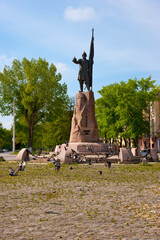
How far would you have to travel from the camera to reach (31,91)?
44906 mm

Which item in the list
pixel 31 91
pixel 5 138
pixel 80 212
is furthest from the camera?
pixel 5 138

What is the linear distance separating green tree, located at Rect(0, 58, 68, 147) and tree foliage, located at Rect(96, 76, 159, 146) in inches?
318

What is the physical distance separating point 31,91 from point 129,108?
15.2 meters

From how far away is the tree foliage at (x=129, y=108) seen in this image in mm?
45156

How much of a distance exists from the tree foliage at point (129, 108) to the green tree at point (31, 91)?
8075 millimetres

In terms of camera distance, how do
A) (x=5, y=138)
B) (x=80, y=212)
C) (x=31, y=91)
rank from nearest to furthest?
1. (x=80, y=212)
2. (x=31, y=91)
3. (x=5, y=138)

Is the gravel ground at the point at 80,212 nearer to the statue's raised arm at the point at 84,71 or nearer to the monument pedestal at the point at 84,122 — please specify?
the monument pedestal at the point at 84,122

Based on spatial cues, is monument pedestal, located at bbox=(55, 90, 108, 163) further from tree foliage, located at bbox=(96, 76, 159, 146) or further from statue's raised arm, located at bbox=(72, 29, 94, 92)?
tree foliage, located at bbox=(96, 76, 159, 146)

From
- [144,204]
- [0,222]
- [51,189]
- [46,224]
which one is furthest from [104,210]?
[51,189]

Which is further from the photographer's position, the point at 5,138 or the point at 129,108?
the point at 5,138

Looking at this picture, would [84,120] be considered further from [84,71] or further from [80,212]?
[80,212]

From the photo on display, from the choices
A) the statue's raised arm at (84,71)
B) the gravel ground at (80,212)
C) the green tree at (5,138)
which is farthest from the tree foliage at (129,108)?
the green tree at (5,138)

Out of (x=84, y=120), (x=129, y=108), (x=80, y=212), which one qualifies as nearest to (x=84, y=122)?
(x=84, y=120)

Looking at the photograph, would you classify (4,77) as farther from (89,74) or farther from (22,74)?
(89,74)
